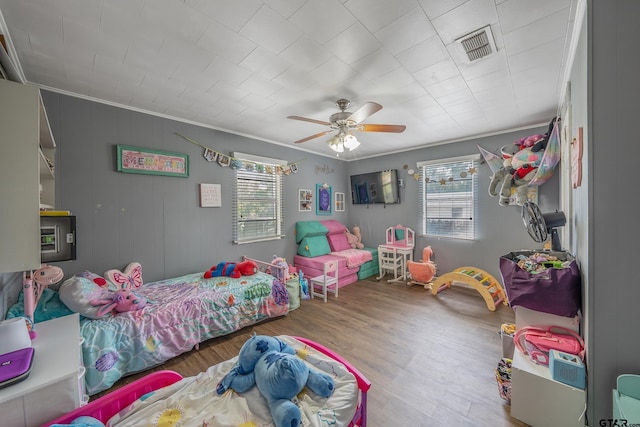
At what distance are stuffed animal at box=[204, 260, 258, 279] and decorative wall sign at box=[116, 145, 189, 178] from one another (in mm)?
1272

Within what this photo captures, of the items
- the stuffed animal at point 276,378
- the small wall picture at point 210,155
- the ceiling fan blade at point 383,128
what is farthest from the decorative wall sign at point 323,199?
the stuffed animal at point 276,378

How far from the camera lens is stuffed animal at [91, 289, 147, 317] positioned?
199 cm

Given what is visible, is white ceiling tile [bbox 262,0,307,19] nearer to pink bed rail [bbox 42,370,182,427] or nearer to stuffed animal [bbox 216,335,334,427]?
stuffed animal [bbox 216,335,334,427]

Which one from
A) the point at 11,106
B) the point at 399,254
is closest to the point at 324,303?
the point at 399,254

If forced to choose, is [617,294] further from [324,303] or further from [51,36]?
[51,36]

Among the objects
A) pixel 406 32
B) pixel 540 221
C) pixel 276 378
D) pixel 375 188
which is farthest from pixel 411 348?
pixel 375 188

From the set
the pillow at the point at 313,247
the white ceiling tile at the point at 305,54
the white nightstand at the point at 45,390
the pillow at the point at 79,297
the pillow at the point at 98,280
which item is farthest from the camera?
the pillow at the point at 313,247

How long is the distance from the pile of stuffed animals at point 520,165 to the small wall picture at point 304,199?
2924 millimetres

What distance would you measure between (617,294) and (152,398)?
7.80 feet

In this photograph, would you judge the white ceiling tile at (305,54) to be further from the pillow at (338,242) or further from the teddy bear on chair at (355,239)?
the teddy bear on chair at (355,239)

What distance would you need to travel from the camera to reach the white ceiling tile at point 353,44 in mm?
1580

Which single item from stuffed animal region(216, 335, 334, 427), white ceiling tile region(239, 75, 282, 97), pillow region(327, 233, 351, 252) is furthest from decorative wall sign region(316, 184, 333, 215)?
stuffed animal region(216, 335, 334, 427)

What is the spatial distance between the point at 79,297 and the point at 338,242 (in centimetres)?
374

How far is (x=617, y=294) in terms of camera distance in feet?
3.91
